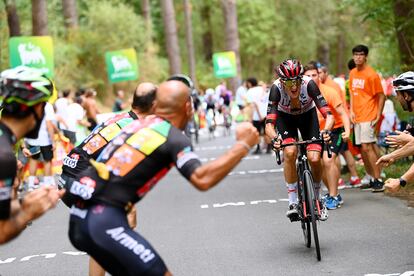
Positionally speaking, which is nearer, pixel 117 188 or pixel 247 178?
pixel 117 188

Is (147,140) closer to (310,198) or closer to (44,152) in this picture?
(310,198)

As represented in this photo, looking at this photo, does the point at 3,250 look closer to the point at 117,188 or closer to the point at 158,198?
the point at 158,198

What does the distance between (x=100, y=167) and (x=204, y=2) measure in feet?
207

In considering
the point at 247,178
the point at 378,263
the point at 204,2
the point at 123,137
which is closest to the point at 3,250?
the point at 378,263

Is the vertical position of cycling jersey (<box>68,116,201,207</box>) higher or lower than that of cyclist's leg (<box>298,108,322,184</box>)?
higher

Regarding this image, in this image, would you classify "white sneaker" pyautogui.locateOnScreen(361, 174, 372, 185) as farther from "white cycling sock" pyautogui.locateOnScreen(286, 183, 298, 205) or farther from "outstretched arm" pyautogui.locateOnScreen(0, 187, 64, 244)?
"outstretched arm" pyautogui.locateOnScreen(0, 187, 64, 244)

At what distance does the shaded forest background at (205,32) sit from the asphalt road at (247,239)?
4.38 meters

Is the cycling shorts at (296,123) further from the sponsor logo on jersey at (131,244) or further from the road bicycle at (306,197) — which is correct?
the sponsor logo on jersey at (131,244)

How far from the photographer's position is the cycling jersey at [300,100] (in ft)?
32.3

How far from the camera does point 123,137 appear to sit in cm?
546

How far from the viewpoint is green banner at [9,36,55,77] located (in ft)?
68.7

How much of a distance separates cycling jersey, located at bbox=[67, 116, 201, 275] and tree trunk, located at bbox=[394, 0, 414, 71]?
10841 mm

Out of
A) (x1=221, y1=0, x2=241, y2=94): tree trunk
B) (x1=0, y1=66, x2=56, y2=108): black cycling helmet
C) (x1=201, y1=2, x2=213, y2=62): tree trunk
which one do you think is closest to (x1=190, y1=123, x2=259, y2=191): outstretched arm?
(x1=0, y1=66, x2=56, y2=108): black cycling helmet

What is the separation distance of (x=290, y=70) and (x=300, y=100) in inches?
24.4
